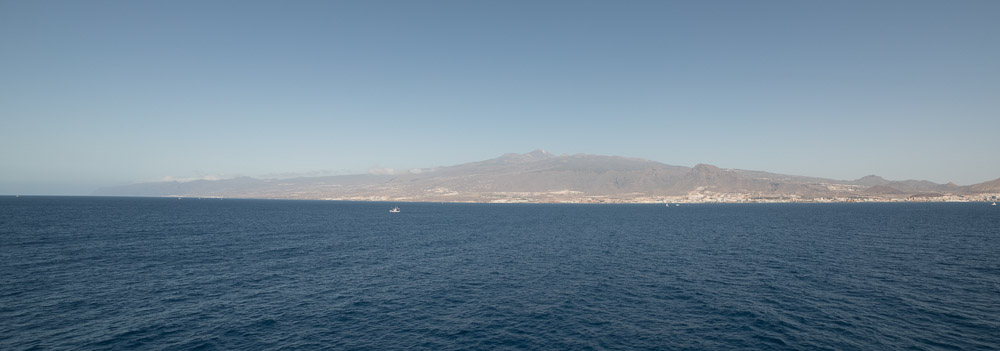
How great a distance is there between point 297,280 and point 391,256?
90.6ft

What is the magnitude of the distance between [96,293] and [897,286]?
124 m

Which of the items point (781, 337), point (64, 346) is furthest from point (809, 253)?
point (64, 346)

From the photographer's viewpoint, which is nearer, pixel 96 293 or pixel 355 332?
pixel 355 332

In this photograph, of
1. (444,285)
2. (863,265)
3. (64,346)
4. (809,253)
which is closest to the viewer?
(64,346)

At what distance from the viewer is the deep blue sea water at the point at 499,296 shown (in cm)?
4369

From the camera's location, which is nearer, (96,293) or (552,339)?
(552,339)

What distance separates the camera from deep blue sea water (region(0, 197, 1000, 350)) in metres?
43.7

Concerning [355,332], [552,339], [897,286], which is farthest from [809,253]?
[355,332]

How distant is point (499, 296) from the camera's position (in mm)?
60875

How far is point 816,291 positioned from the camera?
201 feet

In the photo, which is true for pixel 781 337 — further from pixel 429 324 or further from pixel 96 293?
pixel 96 293

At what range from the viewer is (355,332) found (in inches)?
1827

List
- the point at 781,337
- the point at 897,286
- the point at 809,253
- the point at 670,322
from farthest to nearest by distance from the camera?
the point at 809,253
the point at 897,286
the point at 670,322
the point at 781,337

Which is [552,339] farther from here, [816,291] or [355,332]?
[816,291]
